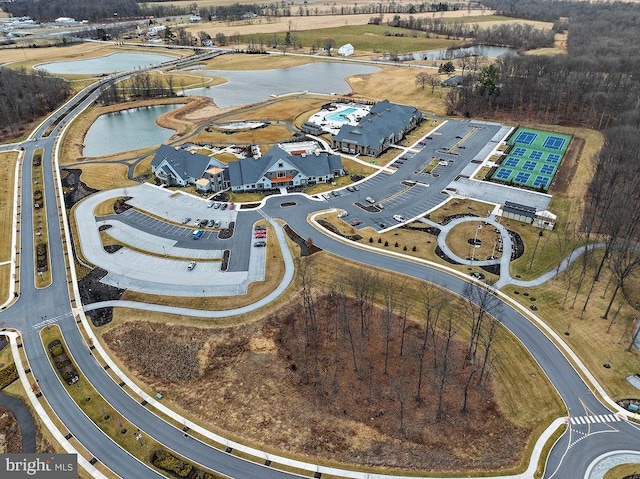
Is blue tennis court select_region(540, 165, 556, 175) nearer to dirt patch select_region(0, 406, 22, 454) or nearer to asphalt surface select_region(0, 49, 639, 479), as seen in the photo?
asphalt surface select_region(0, 49, 639, 479)

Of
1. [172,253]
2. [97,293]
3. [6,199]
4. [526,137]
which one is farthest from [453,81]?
[6,199]

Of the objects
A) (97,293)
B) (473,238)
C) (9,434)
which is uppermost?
(473,238)

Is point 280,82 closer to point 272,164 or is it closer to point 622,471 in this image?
point 272,164

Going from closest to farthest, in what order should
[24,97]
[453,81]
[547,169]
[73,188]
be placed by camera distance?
[73,188] < [547,169] < [24,97] < [453,81]

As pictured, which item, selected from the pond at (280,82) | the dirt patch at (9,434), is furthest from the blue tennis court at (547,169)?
the dirt patch at (9,434)

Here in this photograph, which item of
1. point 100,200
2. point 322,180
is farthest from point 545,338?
point 100,200

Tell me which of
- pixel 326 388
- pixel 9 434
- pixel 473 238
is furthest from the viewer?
pixel 473 238
